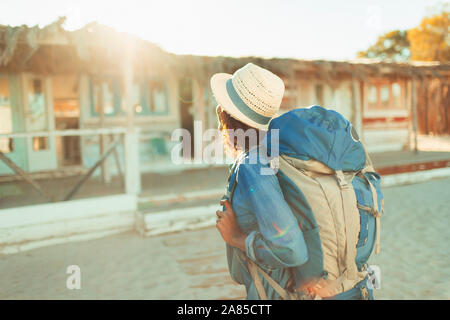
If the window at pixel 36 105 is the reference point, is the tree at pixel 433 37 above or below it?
above

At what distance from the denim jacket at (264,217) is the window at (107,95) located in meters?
8.54

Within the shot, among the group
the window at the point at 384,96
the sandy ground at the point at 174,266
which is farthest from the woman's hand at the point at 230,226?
the window at the point at 384,96

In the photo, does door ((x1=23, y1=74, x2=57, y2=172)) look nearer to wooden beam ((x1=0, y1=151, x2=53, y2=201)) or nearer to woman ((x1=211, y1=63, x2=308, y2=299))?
wooden beam ((x1=0, y1=151, x2=53, y2=201))

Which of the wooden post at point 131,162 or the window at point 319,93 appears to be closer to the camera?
the wooden post at point 131,162

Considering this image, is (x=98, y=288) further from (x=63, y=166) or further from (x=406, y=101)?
(x=406, y=101)

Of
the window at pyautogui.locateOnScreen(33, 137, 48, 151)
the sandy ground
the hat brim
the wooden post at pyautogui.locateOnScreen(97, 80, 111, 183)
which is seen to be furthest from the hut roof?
the hat brim

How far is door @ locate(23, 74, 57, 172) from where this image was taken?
349 inches

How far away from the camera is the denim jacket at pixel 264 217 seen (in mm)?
1364

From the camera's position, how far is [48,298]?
4078 millimetres

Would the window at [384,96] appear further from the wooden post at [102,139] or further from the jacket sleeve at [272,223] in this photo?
the jacket sleeve at [272,223]

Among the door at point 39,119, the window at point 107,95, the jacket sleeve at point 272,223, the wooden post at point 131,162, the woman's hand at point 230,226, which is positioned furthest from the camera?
the window at point 107,95

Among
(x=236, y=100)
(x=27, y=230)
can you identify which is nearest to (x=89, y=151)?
(x=27, y=230)

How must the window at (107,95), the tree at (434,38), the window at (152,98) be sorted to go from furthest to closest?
the tree at (434,38) < the window at (152,98) < the window at (107,95)
